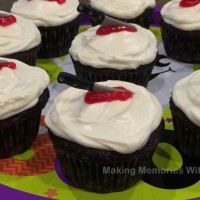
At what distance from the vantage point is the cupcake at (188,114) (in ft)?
9.41

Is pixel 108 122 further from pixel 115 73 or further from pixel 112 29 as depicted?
pixel 112 29

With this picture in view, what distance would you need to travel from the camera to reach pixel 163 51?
458cm

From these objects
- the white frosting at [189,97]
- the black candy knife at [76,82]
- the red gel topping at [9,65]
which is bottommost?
the white frosting at [189,97]

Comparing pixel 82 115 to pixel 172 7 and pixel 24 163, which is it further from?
pixel 172 7

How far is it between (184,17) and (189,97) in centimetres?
144

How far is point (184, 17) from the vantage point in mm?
4137

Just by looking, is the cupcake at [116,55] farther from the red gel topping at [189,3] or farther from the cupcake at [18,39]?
the red gel topping at [189,3]

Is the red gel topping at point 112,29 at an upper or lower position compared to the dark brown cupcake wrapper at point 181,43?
upper

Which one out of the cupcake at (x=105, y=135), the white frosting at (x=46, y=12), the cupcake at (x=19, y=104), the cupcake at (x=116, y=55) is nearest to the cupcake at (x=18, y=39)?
the white frosting at (x=46, y=12)

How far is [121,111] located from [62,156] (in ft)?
1.66

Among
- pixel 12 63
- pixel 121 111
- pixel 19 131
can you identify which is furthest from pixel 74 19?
pixel 121 111

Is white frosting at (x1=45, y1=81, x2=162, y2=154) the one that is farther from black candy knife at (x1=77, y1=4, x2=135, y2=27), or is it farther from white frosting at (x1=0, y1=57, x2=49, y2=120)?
black candy knife at (x1=77, y1=4, x2=135, y2=27)

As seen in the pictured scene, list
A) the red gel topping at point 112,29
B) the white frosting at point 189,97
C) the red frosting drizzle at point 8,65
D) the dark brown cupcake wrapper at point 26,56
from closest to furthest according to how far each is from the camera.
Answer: the white frosting at point 189,97
the red frosting drizzle at point 8,65
the red gel topping at point 112,29
the dark brown cupcake wrapper at point 26,56

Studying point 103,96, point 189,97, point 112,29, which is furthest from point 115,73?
point 103,96
